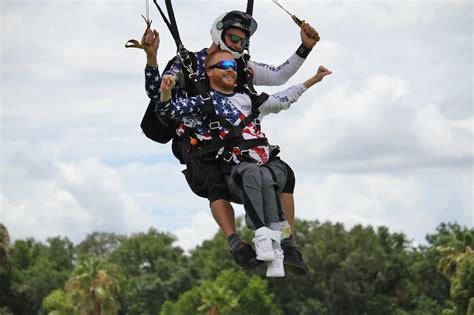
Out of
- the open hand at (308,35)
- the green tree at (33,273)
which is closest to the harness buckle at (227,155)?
the open hand at (308,35)

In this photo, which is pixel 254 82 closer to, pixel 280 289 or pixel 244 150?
pixel 244 150

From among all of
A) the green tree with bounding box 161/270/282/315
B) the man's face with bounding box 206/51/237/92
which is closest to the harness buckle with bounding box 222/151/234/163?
the man's face with bounding box 206/51/237/92

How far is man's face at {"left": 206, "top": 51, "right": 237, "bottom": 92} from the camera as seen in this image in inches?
→ 420

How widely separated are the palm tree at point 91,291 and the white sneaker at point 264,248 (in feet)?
125

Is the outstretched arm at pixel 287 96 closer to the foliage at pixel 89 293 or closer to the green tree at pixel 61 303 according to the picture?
the foliage at pixel 89 293

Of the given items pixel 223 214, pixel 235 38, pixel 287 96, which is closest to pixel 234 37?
pixel 235 38

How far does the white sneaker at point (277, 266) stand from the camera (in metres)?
10.2

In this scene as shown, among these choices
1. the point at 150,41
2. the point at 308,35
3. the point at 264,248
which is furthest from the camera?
the point at 308,35

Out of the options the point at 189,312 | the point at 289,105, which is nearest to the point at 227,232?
the point at 289,105

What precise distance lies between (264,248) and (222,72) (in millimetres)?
1608

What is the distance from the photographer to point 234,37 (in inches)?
425

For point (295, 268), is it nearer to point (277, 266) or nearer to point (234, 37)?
point (277, 266)

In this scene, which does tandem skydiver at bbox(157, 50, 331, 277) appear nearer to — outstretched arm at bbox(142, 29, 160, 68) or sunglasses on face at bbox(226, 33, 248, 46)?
sunglasses on face at bbox(226, 33, 248, 46)

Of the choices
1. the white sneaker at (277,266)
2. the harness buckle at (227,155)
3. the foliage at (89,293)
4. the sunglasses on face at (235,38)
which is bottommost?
the white sneaker at (277,266)
